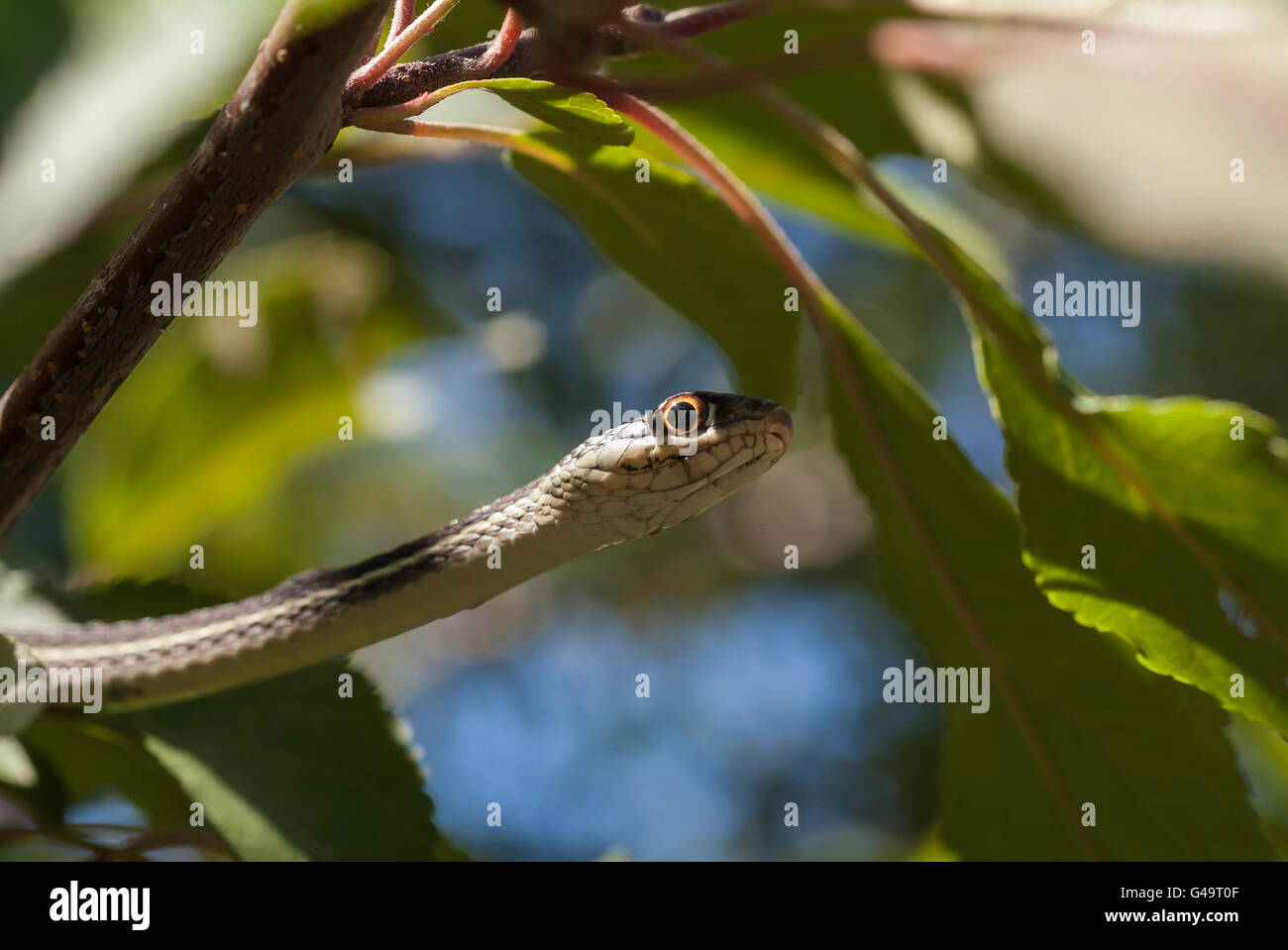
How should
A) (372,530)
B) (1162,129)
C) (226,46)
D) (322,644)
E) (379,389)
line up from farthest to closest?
(372,530) → (379,389) → (1162,129) → (322,644) → (226,46)

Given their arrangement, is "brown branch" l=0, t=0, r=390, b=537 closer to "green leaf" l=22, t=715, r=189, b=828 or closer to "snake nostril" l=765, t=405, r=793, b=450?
"green leaf" l=22, t=715, r=189, b=828

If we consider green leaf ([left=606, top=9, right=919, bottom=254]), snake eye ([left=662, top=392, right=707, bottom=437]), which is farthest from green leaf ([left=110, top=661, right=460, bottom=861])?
green leaf ([left=606, top=9, right=919, bottom=254])

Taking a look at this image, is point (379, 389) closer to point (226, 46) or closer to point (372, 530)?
point (372, 530)

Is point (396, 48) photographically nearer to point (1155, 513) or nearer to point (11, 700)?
point (11, 700)

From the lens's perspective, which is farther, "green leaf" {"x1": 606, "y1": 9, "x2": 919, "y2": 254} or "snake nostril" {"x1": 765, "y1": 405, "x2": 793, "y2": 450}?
"green leaf" {"x1": 606, "y1": 9, "x2": 919, "y2": 254}

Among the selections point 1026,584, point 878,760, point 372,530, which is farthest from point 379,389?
point 878,760

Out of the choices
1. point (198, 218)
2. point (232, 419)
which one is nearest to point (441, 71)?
point (198, 218)
